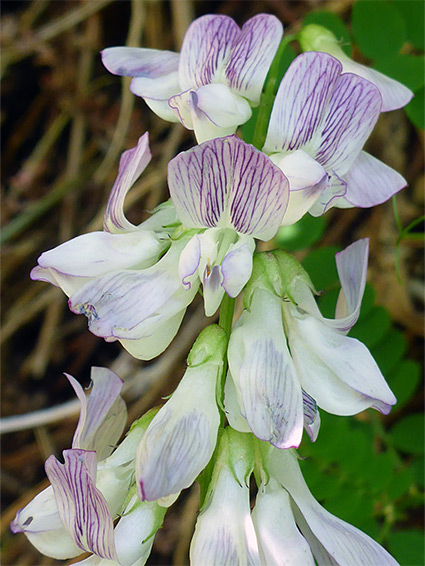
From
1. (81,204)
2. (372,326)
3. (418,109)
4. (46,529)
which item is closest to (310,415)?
(46,529)

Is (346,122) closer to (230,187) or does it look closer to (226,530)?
(230,187)

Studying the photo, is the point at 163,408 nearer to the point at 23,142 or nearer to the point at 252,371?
the point at 252,371

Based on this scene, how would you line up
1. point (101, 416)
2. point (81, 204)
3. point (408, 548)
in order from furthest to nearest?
point (81, 204)
point (408, 548)
point (101, 416)

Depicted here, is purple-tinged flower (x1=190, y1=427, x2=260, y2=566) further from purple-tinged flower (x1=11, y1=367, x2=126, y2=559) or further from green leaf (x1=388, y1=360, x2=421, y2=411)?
green leaf (x1=388, y1=360, x2=421, y2=411)

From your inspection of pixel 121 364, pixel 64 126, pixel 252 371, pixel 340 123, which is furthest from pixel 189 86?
pixel 64 126

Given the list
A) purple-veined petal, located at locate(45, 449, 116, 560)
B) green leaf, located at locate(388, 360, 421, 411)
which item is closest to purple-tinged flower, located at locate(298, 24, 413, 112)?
purple-veined petal, located at locate(45, 449, 116, 560)

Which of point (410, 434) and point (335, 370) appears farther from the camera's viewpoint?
point (410, 434)

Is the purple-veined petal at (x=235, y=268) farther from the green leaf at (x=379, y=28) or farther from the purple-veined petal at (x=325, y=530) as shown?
the green leaf at (x=379, y=28)
